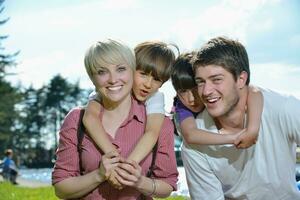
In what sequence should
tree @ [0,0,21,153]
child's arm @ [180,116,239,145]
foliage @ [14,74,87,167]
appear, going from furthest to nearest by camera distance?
foliage @ [14,74,87,167] → tree @ [0,0,21,153] → child's arm @ [180,116,239,145]

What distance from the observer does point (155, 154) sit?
3.17 meters

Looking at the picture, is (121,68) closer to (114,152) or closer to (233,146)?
(114,152)

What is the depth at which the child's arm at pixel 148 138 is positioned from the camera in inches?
118

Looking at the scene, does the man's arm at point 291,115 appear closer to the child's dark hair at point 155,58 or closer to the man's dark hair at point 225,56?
the man's dark hair at point 225,56

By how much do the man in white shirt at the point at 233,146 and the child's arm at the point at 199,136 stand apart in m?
0.09

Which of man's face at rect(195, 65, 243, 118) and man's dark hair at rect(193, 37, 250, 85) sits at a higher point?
man's dark hair at rect(193, 37, 250, 85)

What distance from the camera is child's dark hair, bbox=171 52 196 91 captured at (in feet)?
11.2

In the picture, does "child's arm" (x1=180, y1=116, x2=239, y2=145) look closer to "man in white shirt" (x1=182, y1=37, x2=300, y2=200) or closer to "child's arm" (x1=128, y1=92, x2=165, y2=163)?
"man in white shirt" (x1=182, y1=37, x2=300, y2=200)

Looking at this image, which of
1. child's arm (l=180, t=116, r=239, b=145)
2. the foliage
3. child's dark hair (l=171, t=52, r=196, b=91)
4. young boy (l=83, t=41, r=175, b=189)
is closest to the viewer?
young boy (l=83, t=41, r=175, b=189)

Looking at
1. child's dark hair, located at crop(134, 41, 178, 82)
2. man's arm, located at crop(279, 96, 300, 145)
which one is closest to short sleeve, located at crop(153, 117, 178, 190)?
child's dark hair, located at crop(134, 41, 178, 82)

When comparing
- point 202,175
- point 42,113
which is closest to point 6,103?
point 42,113

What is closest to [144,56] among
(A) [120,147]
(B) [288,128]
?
(A) [120,147]

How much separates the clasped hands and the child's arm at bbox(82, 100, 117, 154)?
7 cm

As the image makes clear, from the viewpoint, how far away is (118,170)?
293 cm
